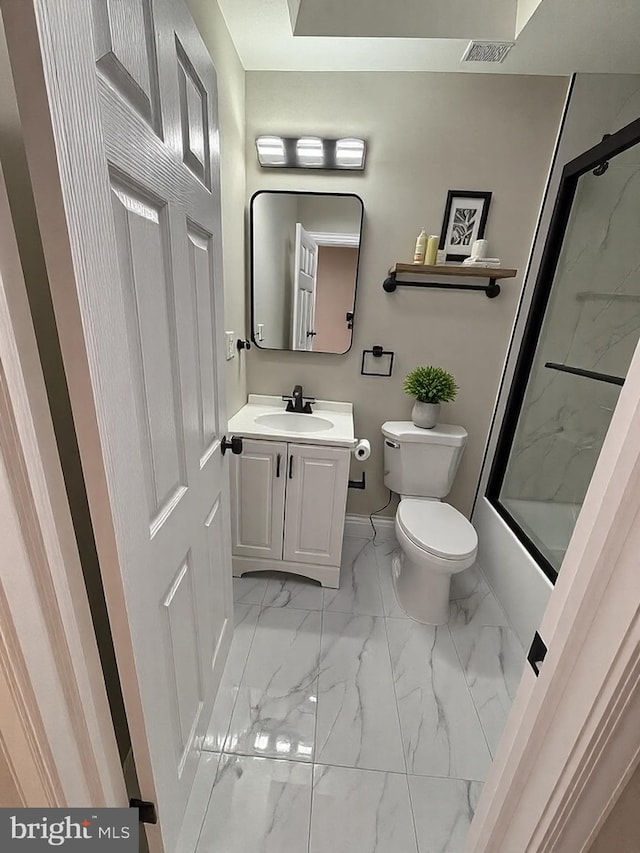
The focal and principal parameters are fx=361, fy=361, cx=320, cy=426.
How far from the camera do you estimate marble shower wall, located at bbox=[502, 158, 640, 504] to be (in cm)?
170

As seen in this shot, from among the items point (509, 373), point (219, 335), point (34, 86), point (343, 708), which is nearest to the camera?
point (34, 86)

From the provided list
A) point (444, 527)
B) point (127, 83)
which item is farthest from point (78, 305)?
point (444, 527)

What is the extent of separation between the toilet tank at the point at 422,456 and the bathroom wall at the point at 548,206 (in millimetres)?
409

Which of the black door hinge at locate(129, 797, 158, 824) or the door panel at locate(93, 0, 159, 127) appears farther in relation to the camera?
the black door hinge at locate(129, 797, 158, 824)

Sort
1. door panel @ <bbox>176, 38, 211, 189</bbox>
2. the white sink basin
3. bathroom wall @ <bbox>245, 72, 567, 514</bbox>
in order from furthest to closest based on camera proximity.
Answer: the white sink basin < bathroom wall @ <bbox>245, 72, 567, 514</bbox> < door panel @ <bbox>176, 38, 211, 189</bbox>

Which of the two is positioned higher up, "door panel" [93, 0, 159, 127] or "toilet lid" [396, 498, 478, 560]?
"door panel" [93, 0, 159, 127]

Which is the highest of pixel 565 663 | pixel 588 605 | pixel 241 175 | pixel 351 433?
pixel 241 175

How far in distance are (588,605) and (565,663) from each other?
11cm

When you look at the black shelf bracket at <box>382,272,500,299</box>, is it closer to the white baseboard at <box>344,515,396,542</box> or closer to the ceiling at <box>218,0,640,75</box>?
the ceiling at <box>218,0,640,75</box>

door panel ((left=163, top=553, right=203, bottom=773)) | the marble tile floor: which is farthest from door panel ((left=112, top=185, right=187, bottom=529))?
the marble tile floor

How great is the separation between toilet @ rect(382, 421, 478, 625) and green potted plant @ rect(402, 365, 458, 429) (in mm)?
74

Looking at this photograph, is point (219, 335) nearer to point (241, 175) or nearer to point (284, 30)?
point (241, 175)

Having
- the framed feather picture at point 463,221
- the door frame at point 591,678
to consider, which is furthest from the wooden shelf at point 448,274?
the door frame at point 591,678

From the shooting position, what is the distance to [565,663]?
533 mm
